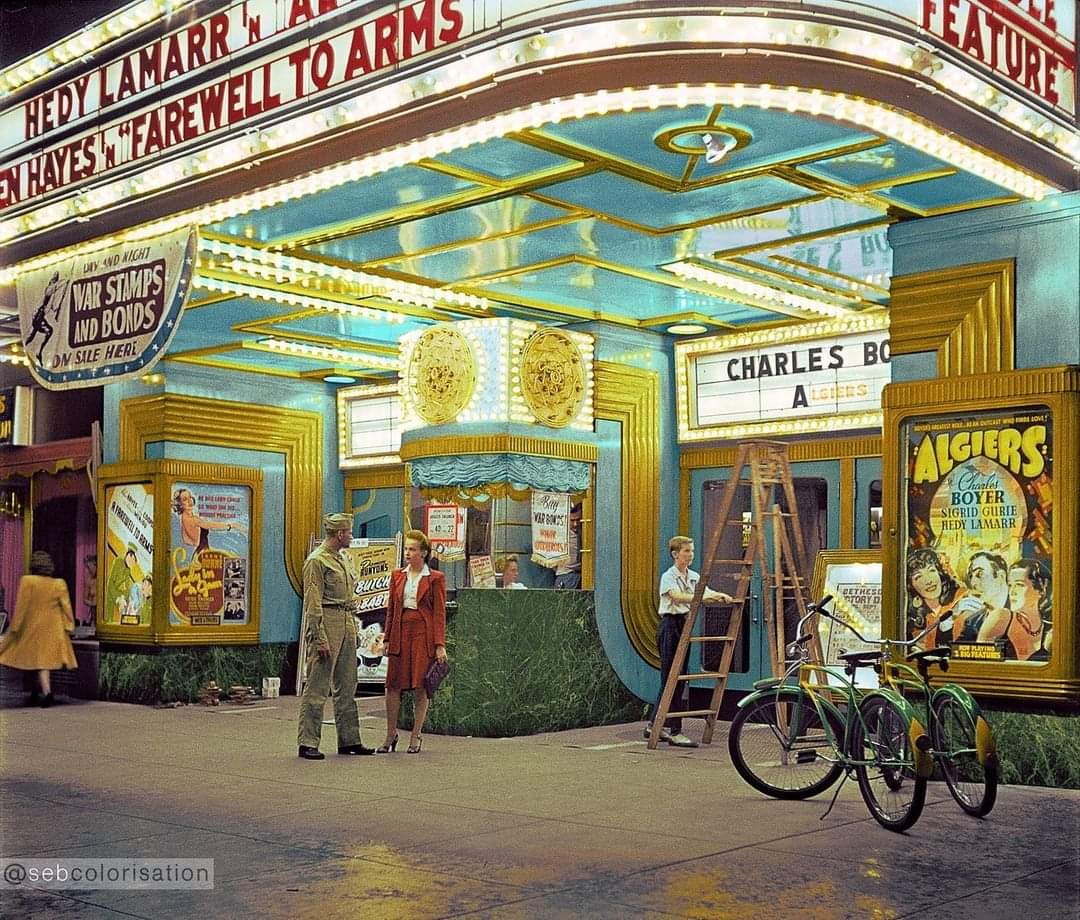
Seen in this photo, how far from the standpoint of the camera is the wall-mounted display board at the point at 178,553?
1539 centimetres

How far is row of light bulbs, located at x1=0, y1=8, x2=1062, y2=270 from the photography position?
7160 mm

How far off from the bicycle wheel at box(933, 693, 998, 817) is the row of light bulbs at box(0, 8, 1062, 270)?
3.30 meters

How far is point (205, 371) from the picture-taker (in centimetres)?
1590

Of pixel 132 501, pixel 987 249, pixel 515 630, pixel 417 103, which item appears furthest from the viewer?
pixel 132 501

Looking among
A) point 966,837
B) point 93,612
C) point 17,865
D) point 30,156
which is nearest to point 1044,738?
point 966,837

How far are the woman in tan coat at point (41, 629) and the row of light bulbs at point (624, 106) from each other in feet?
21.5

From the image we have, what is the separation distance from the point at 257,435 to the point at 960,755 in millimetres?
10538

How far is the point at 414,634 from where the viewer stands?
431 inches

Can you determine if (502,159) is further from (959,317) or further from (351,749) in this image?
(351,749)

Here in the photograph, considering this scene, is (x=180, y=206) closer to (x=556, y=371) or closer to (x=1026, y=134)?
(x=556, y=371)

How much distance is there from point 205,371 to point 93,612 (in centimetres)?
347

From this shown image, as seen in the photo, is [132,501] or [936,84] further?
[132,501]

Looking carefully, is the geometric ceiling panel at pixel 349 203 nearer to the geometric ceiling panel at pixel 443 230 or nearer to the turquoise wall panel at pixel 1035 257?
the geometric ceiling panel at pixel 443 230

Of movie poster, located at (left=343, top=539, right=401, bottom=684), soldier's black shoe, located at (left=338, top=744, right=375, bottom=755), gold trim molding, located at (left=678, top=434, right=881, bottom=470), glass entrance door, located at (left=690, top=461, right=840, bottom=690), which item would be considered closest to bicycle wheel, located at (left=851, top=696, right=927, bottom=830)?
soldier's black shoe, located at (left=338, top=744, right=375, bottom=755)
